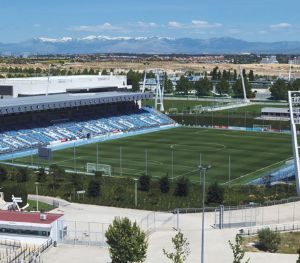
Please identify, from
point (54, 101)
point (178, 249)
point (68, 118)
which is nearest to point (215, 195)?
point (178, 249)

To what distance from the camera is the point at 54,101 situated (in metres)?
92.2

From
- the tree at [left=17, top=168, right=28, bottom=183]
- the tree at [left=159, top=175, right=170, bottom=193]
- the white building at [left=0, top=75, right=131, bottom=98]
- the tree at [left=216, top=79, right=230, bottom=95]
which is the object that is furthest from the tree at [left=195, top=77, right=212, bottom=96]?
the tree at [left=159, top=175, right=170, bottom=193]

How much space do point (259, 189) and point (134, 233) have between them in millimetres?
25830

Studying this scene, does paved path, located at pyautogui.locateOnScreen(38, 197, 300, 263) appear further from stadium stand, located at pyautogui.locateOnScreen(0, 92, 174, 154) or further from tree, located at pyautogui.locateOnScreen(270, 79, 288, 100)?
tree, located at pyautogui.locateOnScreen(270, 79, 288, 100)

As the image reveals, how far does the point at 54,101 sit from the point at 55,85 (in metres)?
20.2

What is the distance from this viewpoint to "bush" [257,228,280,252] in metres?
39.2

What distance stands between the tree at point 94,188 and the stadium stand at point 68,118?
87.9 ft

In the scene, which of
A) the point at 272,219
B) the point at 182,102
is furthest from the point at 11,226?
the point at 182,102

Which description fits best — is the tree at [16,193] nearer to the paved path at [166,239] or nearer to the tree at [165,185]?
the paved path at [166,239]

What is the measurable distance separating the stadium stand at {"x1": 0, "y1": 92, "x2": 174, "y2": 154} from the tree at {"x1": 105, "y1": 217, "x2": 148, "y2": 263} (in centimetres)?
4653

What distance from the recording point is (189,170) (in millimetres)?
67375

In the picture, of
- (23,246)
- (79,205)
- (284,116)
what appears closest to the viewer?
(23,246)

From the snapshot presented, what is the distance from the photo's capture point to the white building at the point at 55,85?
104562 millimetres

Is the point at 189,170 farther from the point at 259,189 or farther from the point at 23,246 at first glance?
the point at 23,246
